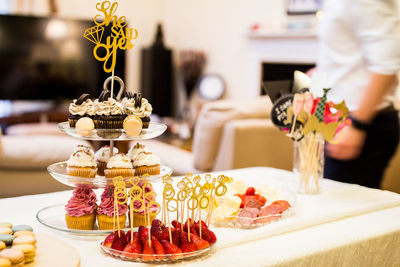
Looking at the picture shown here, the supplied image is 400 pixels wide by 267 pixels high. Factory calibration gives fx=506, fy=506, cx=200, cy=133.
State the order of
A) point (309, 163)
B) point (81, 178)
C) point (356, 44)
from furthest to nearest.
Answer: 1. point (356, 44)
2. point (309, 163)
3. point (81, 178)

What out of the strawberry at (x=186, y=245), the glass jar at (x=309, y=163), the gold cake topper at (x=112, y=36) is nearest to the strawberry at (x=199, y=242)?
the strawberry at (x=186, y=245)

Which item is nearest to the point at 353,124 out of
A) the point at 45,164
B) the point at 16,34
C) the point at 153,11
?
the point at 45,164

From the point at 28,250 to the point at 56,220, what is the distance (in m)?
0.31

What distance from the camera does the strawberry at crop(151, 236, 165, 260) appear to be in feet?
3.35

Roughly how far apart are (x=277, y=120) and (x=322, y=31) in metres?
0.42

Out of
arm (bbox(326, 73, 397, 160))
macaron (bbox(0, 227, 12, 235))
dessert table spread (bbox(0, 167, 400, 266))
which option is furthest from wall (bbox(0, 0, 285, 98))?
macaron (bbox(0, 227, 12, 235))

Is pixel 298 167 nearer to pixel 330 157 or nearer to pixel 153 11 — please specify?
pixel 330 157

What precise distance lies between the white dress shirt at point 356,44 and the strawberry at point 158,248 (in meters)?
1.04

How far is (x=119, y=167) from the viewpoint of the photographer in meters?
1.20

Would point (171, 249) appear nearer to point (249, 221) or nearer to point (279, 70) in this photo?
point (249, 221)

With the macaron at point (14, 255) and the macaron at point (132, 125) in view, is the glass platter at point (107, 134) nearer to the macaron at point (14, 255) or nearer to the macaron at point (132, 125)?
the macaron at point (132, 125)

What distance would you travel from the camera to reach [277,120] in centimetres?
176

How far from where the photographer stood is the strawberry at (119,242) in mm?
1040

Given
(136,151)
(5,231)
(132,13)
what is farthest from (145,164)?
(132,13)
